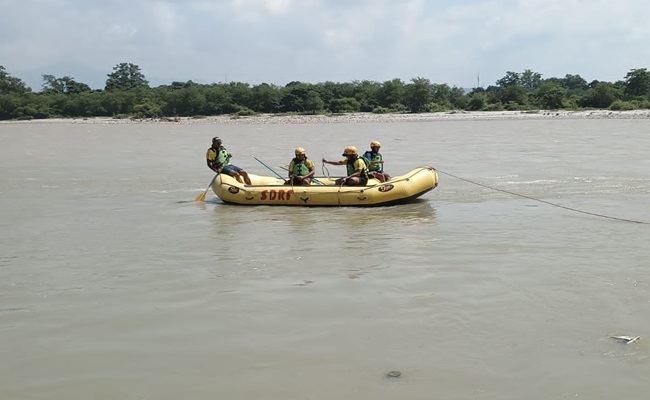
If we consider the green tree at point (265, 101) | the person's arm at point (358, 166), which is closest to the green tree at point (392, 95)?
the green tree at point (265, 101)

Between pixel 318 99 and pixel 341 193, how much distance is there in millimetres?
45355

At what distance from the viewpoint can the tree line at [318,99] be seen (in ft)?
172

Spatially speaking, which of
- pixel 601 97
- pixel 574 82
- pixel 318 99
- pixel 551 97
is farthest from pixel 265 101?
pixel 574 82

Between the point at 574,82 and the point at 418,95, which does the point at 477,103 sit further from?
the point at 574,82

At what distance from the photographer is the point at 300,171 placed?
12.1 metres

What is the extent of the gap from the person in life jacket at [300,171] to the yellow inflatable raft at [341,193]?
0.18m

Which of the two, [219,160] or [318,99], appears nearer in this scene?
[219,160]

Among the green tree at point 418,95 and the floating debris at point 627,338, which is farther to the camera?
the green tree at point 418,95

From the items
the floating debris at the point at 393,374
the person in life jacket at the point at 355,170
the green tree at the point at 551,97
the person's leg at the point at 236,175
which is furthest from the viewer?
the green tree at the point at 551,97

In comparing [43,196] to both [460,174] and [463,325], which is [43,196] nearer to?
[460,174]

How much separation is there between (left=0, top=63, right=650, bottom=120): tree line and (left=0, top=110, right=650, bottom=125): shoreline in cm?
193

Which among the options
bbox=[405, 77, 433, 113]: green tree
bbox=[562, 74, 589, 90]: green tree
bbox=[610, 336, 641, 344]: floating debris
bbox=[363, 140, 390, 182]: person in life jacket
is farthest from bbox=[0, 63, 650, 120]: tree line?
bbox=[610, 336, 641, 344]: floating debris

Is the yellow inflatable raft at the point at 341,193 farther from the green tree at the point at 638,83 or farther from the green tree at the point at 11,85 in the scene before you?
the green tree at the point at 11,85

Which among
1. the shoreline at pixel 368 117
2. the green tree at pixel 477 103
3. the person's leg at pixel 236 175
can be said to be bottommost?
the person's leg at pixel 236 175
